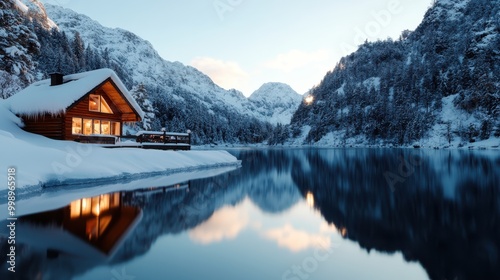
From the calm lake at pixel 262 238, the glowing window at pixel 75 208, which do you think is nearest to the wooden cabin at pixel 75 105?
the calm lake at pixel 262 238

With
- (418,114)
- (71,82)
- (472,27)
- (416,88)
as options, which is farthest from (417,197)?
(472,27)

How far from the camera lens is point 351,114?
6713 inches

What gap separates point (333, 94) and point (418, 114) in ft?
219

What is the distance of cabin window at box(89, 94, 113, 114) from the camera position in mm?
29438

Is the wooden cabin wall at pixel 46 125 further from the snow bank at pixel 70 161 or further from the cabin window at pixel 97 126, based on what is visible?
the cabin window at pixel 97 126

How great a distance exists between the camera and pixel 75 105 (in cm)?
2556

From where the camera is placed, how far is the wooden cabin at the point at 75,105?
25.8 meters

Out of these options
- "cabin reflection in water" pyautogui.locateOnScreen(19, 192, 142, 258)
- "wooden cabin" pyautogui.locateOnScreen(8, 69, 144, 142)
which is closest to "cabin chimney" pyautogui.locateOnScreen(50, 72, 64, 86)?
"wooden cabin" pyautogui.locateOnScreen(8, 69, 144, 142)

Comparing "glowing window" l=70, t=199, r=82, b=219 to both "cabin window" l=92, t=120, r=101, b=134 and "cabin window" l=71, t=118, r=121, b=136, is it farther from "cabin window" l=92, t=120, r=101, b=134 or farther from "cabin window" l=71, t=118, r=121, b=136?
"cabin window" l=92, t=120, r=101, b=134

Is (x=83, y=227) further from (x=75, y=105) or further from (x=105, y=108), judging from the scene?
(x=105, y=108)

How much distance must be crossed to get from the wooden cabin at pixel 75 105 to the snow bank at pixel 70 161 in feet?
4.26

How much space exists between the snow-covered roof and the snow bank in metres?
1.58

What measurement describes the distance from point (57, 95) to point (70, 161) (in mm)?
10205

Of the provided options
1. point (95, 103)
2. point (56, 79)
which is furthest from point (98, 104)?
point (56, 79)
